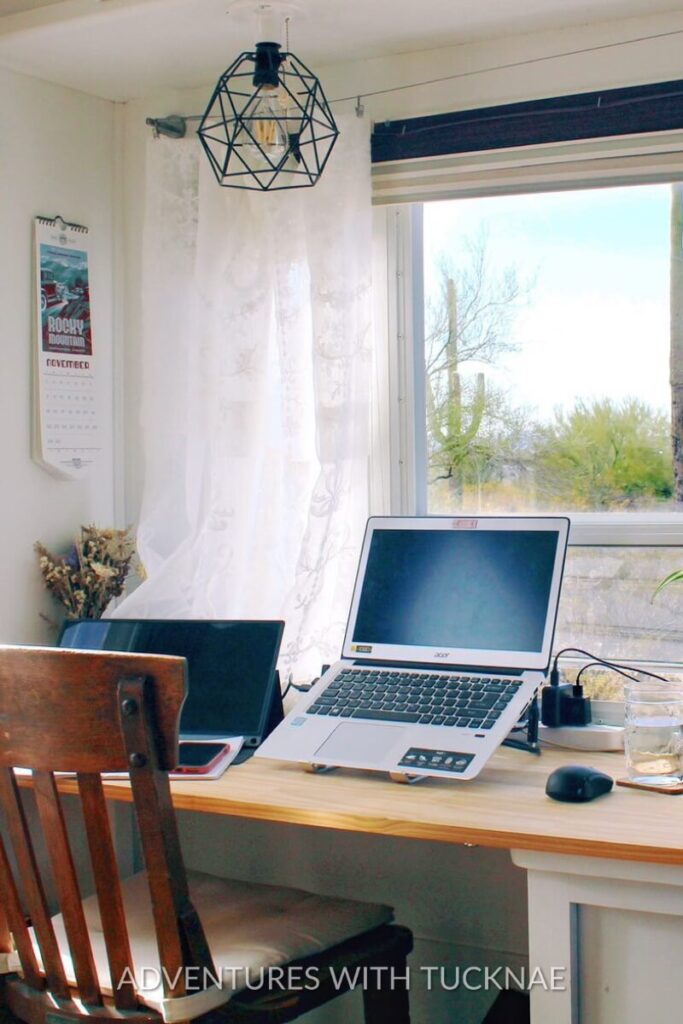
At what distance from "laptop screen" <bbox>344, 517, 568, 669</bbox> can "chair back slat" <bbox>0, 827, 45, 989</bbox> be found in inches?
26.5

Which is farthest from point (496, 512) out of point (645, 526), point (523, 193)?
point (523, 193)

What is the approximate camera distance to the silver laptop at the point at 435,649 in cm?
169

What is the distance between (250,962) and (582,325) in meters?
1.28

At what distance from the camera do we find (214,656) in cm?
200

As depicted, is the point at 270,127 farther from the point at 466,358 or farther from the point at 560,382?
the point at 560,382

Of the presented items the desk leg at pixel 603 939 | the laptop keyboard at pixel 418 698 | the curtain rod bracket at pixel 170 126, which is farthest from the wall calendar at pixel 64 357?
the desk leg at pixel 603 939

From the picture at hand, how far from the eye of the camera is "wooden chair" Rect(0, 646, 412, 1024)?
1369 millimetres

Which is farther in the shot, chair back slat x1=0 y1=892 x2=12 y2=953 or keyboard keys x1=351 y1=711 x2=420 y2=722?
keyboard keys x1=351 y1=711 x2=420 y2=722

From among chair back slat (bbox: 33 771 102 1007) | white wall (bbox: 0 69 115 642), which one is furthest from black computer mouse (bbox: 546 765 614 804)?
white wall (bbox: 0 69 115 642)

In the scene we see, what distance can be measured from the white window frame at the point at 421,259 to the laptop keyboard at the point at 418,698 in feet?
1.58

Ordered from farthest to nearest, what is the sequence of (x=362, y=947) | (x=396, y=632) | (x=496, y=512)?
(x=496, y=512) → (x=396, y=632) → (x=362, y=947)

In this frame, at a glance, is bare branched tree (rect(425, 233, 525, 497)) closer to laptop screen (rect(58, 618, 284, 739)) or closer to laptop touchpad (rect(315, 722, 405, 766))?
laptop screen (rect(58, 618, 284, 739))

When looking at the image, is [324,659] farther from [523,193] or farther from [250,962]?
[523,193]

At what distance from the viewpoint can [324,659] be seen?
2.22m
